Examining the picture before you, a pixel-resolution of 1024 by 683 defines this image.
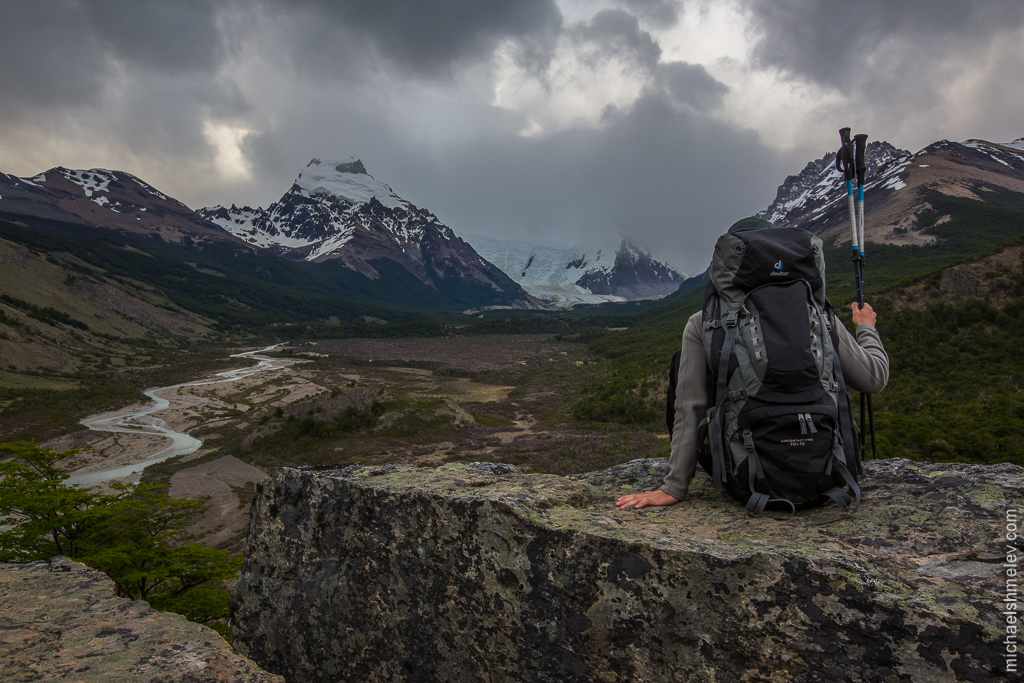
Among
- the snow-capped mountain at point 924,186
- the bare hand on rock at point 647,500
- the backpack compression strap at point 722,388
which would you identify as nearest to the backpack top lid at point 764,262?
the backpack compression strap at point 722,388

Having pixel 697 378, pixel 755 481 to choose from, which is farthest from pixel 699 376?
pixel 755 481

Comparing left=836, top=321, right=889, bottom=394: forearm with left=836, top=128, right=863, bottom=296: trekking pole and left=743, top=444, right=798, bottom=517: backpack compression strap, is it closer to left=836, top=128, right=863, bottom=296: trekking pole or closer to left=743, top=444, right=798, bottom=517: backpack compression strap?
left=836, top=128, right=863, bottom=296: trekking pole

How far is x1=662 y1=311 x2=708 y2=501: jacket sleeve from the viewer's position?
3498 millimetres

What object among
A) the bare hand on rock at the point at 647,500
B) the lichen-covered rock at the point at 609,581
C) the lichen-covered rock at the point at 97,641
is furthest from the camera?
the bare hand on rock at the point at 647,500

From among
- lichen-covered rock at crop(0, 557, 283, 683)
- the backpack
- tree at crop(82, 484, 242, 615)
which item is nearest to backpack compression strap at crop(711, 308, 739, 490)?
the backpack

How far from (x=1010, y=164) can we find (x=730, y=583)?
181 m

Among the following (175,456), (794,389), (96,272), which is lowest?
(175,456)

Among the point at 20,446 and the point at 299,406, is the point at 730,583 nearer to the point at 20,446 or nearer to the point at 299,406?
the point at 20,446

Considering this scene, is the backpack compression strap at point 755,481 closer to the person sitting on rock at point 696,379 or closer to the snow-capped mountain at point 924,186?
the person sitting on rock at point 696,379

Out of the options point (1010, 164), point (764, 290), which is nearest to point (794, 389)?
point (764, 290)

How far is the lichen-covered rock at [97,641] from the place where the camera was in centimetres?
302

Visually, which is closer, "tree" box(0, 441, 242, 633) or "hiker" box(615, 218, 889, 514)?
"hiker" box(615, 218, 889, 514)

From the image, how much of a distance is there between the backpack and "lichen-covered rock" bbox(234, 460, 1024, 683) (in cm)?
28

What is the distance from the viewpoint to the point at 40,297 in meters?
93.2
